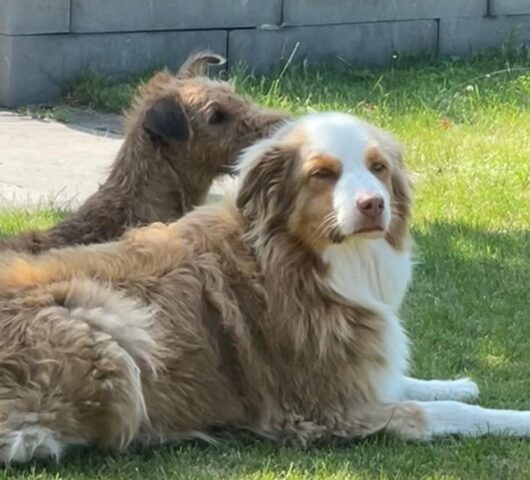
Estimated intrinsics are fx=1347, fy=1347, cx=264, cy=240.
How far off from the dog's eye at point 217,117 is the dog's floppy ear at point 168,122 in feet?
0.44

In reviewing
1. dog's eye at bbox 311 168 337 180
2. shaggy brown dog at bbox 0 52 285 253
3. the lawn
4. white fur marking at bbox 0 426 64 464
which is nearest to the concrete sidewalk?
the lawn

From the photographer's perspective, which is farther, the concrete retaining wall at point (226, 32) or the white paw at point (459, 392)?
the concrete retaining wall at point (226, 32)

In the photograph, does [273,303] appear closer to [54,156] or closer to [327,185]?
[327,185]

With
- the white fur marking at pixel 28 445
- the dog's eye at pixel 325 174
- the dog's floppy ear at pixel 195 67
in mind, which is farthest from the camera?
the dog's floppy ear at pixel 195 67

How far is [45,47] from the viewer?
12562 millimetres

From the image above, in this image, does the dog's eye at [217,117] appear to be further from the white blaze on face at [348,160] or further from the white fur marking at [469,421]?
the white fur marking at [469,421]

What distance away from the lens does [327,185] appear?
5.14m

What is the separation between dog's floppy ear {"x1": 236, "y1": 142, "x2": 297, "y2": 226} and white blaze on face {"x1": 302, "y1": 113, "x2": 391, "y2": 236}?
0.14 metres

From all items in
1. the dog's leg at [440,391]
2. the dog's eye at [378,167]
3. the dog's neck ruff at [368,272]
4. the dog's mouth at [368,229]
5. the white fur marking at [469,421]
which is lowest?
the dog's leg at [440,391]

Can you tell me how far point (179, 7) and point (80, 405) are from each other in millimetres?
9104

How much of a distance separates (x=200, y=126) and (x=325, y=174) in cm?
174

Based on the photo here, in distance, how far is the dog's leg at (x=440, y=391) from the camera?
5.70m

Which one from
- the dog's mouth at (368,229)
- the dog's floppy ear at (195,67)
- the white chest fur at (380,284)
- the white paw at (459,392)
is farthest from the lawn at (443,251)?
the dog's floppy ear at (195,67)

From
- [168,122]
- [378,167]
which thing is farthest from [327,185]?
[168,122]
